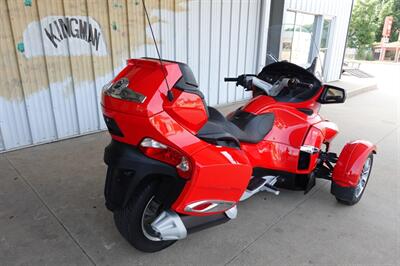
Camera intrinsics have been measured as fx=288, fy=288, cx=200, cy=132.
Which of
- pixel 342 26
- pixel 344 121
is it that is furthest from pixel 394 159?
pixel 342 26

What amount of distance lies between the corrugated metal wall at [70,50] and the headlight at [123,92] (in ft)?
8.06

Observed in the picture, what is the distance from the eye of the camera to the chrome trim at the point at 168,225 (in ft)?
5.64

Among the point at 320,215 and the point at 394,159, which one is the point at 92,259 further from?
the point at 394,159

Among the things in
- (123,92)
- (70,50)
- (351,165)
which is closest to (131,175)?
(123,92)

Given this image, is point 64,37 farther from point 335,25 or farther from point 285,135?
point 335,25

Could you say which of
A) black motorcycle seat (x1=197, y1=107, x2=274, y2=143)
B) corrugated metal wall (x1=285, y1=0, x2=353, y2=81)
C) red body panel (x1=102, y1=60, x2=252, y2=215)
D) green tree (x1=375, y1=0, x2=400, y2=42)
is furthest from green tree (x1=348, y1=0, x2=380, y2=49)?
red body panel (x1=102, y1=60, x2=252, y2=215)

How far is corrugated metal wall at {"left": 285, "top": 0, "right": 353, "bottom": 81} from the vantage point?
27.0ft

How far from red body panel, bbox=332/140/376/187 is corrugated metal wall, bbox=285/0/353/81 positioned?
6279 mm

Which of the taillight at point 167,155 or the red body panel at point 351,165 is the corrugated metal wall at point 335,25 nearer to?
the red body panel at point 351,165

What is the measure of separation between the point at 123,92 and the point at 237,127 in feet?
3.08

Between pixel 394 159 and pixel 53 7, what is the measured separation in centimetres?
472

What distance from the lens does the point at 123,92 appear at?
1522mm

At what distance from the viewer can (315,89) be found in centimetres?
251

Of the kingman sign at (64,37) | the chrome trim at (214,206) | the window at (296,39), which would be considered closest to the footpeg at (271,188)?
the chrome trim at (214,206)
